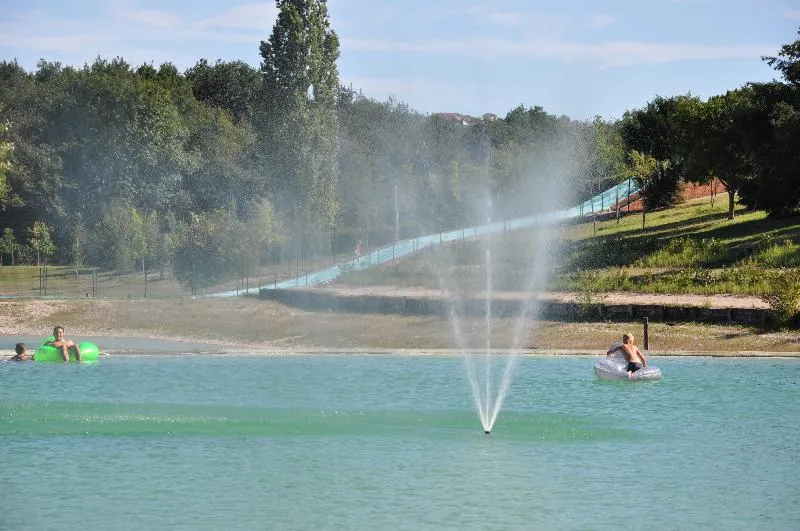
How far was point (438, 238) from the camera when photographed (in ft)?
330

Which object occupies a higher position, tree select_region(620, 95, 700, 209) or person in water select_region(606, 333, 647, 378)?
tree select_region(620, 95, 700, 209)

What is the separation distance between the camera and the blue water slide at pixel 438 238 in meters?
81.0

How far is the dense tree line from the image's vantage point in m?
95.9

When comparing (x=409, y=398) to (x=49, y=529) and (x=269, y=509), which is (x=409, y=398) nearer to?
(x=269, y=509)

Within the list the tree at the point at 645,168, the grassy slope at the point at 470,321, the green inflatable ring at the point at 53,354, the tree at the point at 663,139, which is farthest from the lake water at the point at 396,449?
the tree at the point at 645,168

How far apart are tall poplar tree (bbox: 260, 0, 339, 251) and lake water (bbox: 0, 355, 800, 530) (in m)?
50.7

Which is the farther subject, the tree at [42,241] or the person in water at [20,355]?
the tree at [42,241]

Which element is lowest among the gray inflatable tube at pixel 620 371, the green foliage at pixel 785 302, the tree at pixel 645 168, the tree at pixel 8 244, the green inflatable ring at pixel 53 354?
the gray inflatable tube at pixel 620 371

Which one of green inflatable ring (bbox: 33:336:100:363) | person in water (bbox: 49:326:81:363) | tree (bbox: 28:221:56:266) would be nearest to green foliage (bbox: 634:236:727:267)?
green inflatable ring (bbox: 33:336:100:363)

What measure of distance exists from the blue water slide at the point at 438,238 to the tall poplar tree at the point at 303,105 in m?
6.91

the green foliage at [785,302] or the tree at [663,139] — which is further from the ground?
the tree at [663,139]

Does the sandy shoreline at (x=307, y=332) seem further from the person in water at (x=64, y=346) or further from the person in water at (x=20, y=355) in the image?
the person in water at (x=64, y=346)

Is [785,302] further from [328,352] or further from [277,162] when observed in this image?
[277,162]

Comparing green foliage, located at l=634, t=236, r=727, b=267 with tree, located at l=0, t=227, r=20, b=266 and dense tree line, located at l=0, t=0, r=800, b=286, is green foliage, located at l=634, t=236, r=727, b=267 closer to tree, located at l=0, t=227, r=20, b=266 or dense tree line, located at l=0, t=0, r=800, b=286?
dense tree line, located at l=0, t=0, r=800, b=286
